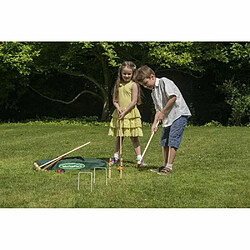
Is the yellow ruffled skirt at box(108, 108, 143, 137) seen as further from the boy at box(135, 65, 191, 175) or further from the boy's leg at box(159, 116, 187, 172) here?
the boy's leg at box(159, 116, 187, 172)

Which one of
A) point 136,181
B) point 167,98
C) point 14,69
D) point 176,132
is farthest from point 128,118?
point 14,69

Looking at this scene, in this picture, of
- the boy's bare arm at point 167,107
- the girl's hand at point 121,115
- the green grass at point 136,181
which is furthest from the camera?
the girl's hand at point 121,115

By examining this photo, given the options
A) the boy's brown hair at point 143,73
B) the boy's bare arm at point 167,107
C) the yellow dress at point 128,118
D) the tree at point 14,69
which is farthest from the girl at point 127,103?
the tree at point 14,69

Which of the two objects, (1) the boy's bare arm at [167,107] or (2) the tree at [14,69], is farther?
(2) the tree at [14,69]

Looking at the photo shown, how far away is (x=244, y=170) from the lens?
16.4 ft

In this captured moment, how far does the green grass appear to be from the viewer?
363cm

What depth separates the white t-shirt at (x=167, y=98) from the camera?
15.1 ft

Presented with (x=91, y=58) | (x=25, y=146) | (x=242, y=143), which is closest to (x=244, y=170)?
(x=242, y=143)

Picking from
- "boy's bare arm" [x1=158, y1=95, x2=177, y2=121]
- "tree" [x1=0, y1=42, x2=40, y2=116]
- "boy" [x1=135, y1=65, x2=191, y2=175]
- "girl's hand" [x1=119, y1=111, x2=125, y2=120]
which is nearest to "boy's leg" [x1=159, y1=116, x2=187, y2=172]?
"boy" [x1=135, y1=65, x2=191, y2=175]

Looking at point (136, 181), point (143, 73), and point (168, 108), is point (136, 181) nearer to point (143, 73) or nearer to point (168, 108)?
point (168, 108)

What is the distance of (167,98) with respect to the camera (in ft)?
15.5

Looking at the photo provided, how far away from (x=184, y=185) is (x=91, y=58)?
9.10m

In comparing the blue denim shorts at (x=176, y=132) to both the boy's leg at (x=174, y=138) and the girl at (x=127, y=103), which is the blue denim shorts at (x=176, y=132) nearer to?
the boy's leg at (x=174, y=138)

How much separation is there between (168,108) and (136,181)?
0.88 meters
